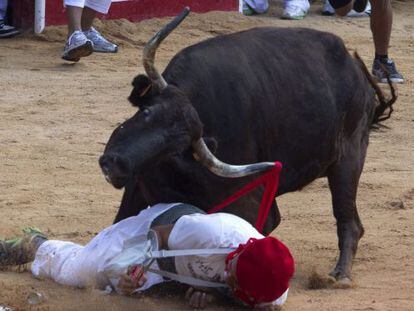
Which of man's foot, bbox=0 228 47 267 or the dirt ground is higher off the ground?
man's foot, bbox=0 228 47 267

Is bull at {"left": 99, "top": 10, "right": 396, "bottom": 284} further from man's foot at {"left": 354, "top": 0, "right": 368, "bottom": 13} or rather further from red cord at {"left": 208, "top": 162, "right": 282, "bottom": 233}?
man's foot at {"left": 354, "top": 0, "right": 368, "bottom": 13}

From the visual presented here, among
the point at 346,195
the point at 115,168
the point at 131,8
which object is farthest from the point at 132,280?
the point at 131,8

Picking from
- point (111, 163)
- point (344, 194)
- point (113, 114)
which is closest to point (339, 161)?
point (344, 194)

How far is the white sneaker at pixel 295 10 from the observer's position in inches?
471

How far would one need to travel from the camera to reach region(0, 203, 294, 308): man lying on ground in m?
4.31

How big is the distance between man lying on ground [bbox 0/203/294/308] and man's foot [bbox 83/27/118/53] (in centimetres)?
489

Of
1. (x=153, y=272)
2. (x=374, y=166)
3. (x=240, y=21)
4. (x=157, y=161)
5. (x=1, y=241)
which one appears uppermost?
(x=157, y=161)

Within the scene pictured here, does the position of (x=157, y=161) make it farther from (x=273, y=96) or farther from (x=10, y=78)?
(x=10, y=78)

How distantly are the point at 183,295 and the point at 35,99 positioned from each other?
12.9 ft

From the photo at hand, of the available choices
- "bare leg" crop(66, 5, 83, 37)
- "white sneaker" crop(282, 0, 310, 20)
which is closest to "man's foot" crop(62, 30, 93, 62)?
"bare leg" crop(66, 5, 83, 37)

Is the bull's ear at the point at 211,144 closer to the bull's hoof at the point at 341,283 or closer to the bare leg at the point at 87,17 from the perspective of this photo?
the bull's hoof at the point at 341,283

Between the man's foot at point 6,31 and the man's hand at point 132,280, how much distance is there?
5877 millimetres

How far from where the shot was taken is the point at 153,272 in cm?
464

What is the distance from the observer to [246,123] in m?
4.99
